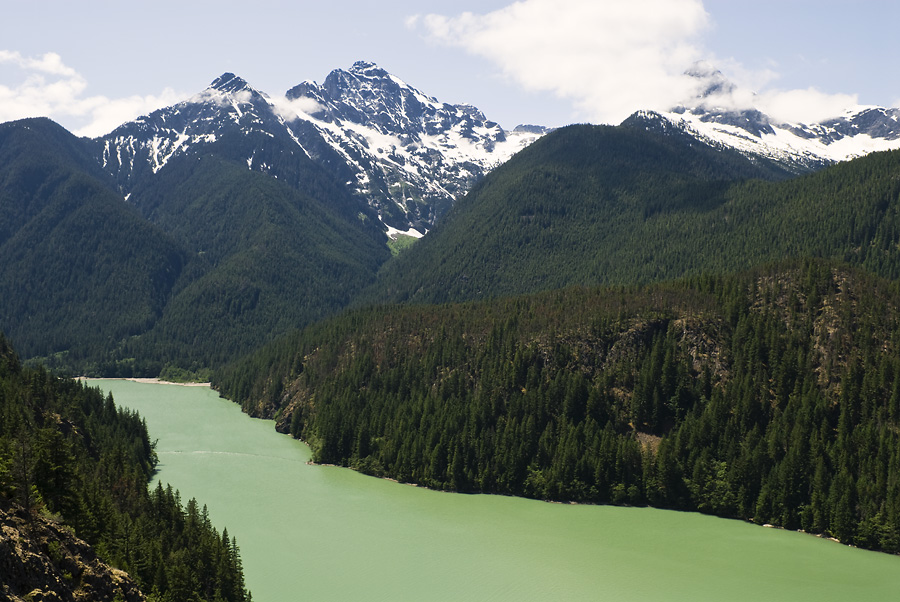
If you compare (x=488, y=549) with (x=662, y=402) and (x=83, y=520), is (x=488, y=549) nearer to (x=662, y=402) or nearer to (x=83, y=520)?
(x=662, y=402)

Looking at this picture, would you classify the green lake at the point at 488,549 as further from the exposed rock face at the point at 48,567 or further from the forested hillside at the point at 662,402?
the exposed rock face at the point at 48,567

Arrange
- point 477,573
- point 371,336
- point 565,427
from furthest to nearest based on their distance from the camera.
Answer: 1. point 371,336
2. point 565,427
3. point 477,573

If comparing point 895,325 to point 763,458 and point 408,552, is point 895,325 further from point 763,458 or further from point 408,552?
point 408,552

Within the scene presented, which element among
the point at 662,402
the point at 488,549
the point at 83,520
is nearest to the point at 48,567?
the point at 83,520

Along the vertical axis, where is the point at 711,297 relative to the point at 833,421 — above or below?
above

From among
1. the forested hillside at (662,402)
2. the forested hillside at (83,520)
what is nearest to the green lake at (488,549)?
the forested hillside at (662,402)

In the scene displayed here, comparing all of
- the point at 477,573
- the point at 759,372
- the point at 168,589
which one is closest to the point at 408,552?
the point at 477,573

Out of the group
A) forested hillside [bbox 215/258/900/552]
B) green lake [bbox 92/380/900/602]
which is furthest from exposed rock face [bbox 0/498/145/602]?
forested hillside [bbox 215/258/900/552]
